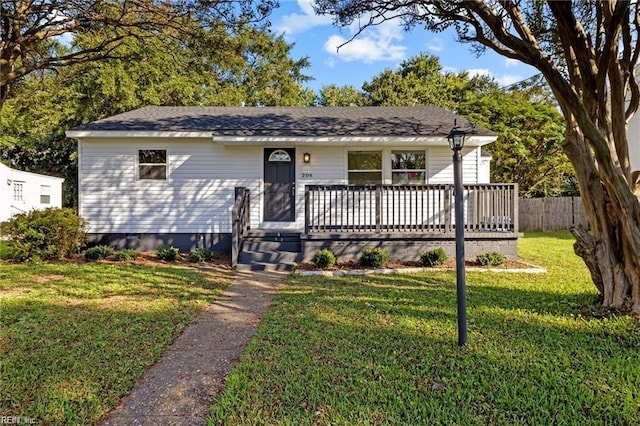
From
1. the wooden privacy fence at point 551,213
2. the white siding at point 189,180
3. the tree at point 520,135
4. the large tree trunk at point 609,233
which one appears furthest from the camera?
the tree at point 520,135

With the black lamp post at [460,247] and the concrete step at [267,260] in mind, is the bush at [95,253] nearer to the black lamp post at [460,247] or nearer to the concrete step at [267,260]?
the concrete step at [267,260]

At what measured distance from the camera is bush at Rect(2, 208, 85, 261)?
7.59 meters

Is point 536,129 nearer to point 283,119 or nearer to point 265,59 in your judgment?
point 283,119

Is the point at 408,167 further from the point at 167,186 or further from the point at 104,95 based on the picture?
the point at 104,95

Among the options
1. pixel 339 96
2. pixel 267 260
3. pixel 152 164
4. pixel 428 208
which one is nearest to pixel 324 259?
pixel 267 260

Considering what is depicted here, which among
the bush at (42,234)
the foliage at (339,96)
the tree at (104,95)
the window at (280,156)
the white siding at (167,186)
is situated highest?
the foliage at (339,96)

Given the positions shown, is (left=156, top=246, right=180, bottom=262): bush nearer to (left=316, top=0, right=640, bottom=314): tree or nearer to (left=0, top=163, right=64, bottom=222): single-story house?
(left=316, top=0, right=640, bottom=314): tree

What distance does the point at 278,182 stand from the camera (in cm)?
930

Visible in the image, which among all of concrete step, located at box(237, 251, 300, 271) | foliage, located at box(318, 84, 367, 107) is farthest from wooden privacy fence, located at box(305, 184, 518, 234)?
foliage, located at box(318, 84, 367, 107)

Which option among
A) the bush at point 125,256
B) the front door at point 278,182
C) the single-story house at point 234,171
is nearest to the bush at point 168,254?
the bush at point 125,256

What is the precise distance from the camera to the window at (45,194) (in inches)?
709

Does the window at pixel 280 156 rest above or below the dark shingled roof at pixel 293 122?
below

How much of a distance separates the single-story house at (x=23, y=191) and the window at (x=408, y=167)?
1494 cm

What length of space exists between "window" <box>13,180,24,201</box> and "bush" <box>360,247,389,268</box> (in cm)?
1755
